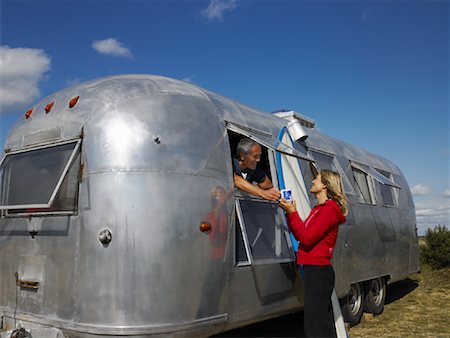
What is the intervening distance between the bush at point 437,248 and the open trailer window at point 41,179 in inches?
502

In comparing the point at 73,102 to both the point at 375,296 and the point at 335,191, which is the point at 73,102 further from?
the point at 375,296

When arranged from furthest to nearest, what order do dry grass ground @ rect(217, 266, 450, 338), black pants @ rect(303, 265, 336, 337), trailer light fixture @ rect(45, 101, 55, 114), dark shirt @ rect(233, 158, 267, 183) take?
dry grass ground @ rect(217, 266, 450, 338) < dark shirt @ rect(233, 158, 267, 183) < trailer light fixture @ rect(45, 101, 55, 114) < black pants @ rect(303, 265, 336, 337)

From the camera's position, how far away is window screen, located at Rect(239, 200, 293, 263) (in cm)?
471

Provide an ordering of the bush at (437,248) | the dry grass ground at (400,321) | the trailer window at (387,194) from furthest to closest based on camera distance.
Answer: the bush at (437,248), the trailer window at (387,194), the dry grass ground at (400,321)

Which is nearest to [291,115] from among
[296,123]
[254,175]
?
[296,123]

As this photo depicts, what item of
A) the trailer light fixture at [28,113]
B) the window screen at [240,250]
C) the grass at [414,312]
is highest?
the trailer light fixture at [28,113]

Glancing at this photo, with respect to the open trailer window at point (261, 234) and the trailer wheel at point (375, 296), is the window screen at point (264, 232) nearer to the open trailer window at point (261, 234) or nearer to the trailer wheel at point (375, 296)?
the open trailer window at point (261, 234)

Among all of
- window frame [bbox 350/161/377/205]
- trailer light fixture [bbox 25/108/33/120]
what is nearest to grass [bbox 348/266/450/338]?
window frame [bbox 350/161/377/205]

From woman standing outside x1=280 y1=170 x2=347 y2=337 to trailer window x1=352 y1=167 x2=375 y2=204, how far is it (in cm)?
338

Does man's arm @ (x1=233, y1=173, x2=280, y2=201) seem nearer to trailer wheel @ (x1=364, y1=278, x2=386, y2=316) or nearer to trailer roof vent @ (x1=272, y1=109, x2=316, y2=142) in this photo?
trailer roof vent @ (x1=272, y1=109, x2=316, y2=142)

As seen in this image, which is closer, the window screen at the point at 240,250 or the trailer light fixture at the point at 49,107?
the window screen at the point at 240,250

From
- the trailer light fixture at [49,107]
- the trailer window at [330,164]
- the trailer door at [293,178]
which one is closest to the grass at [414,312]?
the trailer window at [330,164]

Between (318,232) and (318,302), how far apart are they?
0.66 metres

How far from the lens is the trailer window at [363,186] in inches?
307
